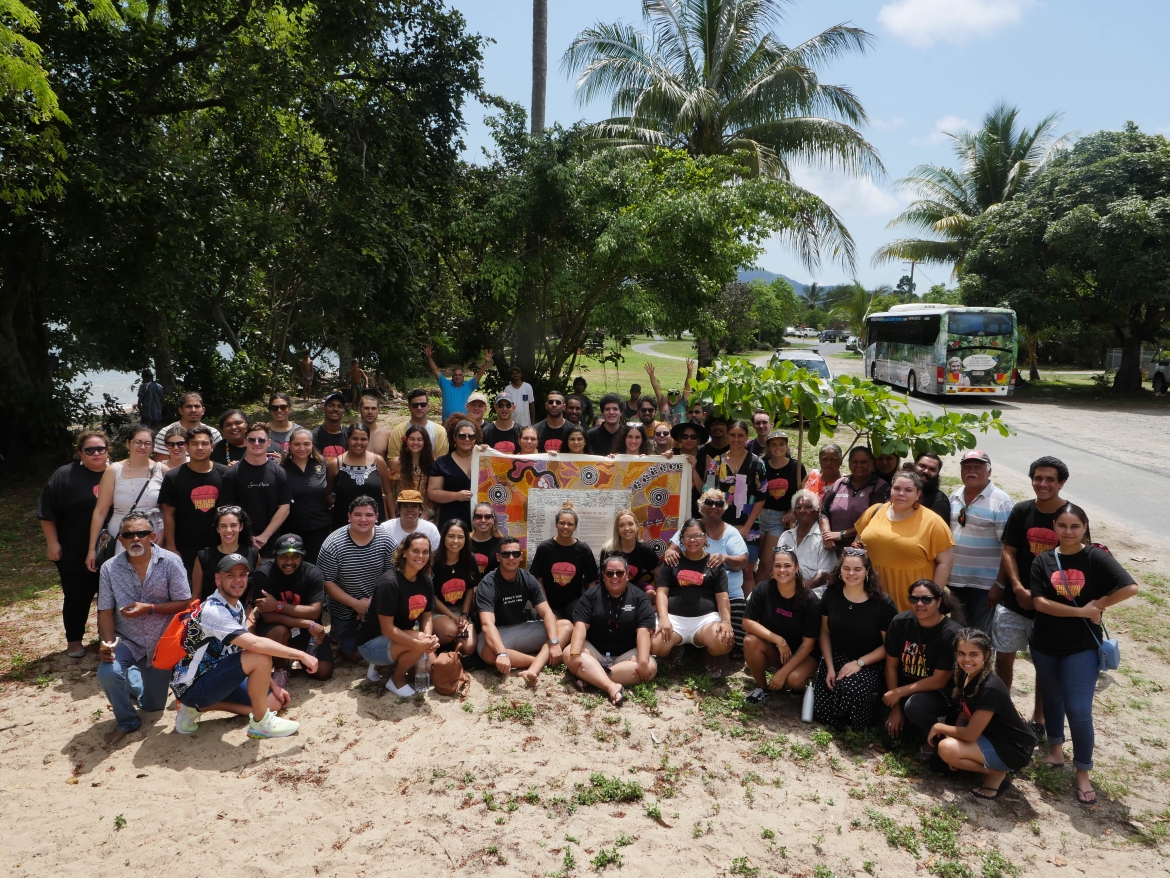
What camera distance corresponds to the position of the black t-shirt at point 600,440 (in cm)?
837

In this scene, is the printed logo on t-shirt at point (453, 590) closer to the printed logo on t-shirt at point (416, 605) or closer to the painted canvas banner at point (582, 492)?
the printed logo on t-shirt at point (416, 605)

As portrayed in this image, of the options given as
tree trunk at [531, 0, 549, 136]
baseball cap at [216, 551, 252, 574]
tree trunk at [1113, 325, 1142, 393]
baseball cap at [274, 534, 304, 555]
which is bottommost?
baseball cap at [274, 534, 304, 555]

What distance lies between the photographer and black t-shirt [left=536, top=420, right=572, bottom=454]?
8344 millimetres

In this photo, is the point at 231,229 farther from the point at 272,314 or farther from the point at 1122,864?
the point at 1122,864

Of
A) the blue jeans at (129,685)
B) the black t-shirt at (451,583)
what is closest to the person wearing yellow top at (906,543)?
the black t-shirt at (451,583)

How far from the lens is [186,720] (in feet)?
17.8

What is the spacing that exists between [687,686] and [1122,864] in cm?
293

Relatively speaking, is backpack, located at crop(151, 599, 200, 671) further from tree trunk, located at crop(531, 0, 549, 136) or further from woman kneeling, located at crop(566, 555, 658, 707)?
tree trunk, located at crop(531, 0, 549, 136)

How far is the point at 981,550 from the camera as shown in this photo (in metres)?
5.99

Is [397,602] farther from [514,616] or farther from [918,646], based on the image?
[918,646]

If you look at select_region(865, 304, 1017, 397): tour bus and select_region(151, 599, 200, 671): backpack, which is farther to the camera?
select_region(865, 304, 1017, 397): tour bus

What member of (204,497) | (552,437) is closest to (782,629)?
(552,437)

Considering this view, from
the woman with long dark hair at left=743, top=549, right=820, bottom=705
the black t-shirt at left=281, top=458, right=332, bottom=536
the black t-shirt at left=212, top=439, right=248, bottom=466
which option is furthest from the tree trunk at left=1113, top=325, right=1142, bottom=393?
the black t-shirt at left=212, top=439, right=248, bottom=466

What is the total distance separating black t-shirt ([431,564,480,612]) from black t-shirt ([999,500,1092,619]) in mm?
4133
